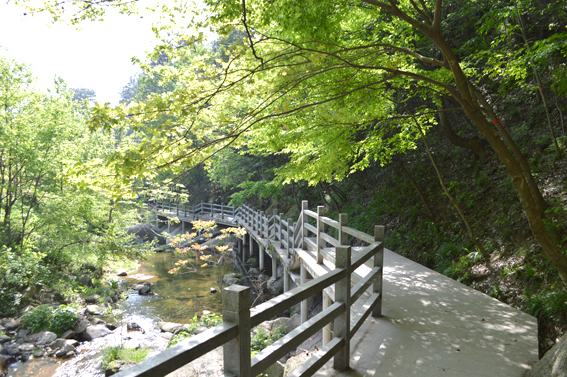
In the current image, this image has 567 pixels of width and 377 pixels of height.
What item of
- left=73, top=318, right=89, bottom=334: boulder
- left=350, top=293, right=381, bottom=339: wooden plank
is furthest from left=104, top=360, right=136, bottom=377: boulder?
left=350, top=293, right=381, bottom=339: wooden plank

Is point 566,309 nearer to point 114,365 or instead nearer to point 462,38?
point 114,365

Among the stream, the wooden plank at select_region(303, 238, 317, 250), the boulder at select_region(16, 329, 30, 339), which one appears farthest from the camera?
the boulder at select_region(16, 329, 30, 339)

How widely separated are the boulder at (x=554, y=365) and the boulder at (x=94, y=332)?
11.6m

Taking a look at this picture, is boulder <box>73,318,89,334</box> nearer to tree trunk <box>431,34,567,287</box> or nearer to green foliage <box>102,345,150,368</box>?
green foliage <box>102,345,150,368</box>

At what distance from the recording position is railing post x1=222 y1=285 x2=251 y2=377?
1.96m

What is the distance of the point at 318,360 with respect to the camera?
2830 mm

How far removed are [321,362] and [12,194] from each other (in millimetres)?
15613

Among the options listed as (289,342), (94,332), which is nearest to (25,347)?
(94,332)

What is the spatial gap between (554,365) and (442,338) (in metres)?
1.34

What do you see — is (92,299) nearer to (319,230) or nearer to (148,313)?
(148,313)

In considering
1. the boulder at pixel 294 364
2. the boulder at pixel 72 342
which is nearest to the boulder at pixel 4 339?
the boulder at pixel 72 342

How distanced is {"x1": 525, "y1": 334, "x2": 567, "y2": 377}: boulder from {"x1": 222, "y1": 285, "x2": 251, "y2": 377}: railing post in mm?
2080

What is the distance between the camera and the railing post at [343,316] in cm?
313

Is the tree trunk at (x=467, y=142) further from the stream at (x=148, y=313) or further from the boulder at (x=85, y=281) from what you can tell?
the boulder at (x=85, y=281)
